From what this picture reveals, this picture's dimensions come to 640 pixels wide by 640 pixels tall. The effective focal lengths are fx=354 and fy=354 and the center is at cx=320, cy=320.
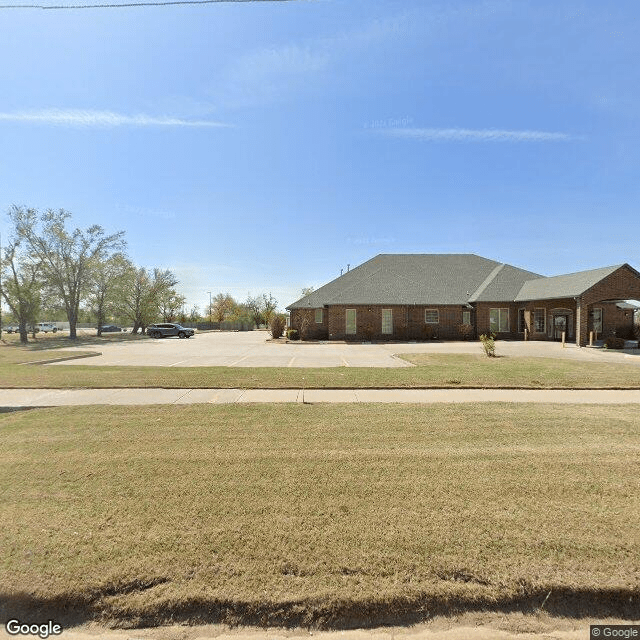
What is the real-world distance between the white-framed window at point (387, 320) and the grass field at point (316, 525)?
78.1 feet

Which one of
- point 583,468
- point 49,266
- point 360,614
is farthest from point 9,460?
point 49,266

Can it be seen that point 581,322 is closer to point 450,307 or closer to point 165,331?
point 450,307

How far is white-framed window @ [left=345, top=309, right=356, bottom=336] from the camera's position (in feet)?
96.7

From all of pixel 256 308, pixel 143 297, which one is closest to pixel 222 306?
pixel 256 308

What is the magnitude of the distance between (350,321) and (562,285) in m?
15.9

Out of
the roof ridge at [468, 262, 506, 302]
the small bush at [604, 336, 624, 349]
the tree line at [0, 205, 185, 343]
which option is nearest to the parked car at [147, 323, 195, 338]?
the tree line at [0, 205, 185, 343]

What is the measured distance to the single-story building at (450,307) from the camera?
26.4m

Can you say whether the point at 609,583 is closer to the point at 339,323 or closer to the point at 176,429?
the point at 176,429

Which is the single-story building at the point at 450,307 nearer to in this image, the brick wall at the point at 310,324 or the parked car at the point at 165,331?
the brick wall at the point at 310,324

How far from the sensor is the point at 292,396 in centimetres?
851

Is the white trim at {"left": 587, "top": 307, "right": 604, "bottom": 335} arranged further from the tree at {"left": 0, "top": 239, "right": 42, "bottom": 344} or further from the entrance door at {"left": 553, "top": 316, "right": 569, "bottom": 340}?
the tree at {"left": 0, "top": 239, "right": 42, "bottom": 344}

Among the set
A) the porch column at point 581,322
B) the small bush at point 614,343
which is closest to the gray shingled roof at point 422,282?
the porch column at point 581,322

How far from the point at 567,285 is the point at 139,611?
30.2m

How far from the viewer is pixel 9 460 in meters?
4.69
